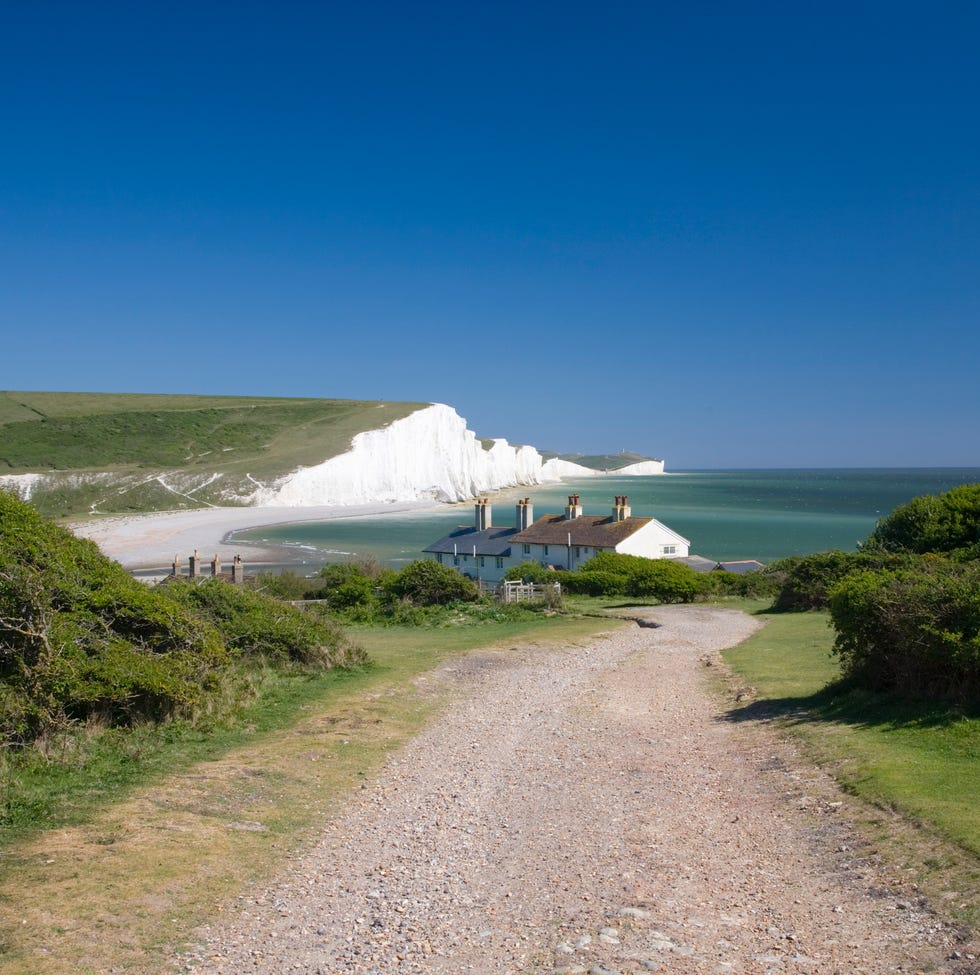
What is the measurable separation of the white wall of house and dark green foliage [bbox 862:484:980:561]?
1135 cm

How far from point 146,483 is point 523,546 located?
85108 millimetres

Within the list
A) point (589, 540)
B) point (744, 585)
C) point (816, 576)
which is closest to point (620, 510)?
point (589, 540)

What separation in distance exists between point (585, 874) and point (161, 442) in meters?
144

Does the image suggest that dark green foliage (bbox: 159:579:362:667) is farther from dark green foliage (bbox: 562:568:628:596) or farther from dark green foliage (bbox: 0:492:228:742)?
dark green foliage (bbox: 562:568:628:596)

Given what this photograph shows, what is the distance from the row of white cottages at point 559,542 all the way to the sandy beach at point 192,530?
67.5 ft

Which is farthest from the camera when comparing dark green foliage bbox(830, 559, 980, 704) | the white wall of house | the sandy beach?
the sandy beach

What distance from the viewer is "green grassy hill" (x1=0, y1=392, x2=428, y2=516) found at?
371 feet

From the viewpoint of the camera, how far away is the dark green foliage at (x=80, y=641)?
1151cm

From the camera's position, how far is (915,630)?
39.5 feet

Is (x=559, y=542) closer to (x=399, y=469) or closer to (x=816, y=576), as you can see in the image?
(x=816, y=576)

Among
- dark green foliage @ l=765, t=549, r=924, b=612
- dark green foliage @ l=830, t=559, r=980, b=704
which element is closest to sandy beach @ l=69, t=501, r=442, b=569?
dark green foliage @ l=765, t=549, r=924, b=612

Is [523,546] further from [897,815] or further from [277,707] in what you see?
[897,815]

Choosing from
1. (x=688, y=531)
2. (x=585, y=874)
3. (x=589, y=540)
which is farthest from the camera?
(x=688, y=531)

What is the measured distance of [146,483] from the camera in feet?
381
